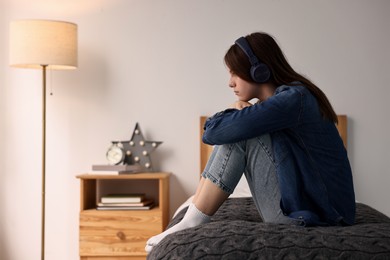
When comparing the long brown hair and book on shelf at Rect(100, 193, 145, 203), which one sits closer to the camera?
the long brown hair

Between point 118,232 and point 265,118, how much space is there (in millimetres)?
1711

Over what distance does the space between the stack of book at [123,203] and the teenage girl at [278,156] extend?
1470mm

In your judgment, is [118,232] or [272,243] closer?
[272,243]

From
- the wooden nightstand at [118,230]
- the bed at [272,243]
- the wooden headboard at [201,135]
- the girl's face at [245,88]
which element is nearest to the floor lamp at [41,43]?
the wooden nightstand at [118,230]

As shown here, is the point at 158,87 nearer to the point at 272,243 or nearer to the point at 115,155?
the point at 115,155

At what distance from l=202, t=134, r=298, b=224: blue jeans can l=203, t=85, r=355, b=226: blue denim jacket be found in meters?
0.03

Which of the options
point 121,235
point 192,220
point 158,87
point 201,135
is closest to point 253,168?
point 192,220

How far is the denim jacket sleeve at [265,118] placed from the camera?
77.0 inches

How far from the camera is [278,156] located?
1.99 m

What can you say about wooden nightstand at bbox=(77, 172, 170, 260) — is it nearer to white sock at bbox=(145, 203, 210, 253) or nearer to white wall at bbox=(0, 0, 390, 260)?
white wall at bbox=(0, 0, 390, 260)

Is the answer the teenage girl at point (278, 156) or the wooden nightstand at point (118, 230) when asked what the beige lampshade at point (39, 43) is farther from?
the teenage girl at point (278, 156)

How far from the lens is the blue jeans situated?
200 centimetres

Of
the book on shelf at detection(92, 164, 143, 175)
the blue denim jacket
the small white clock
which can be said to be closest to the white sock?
the blue denim jacket

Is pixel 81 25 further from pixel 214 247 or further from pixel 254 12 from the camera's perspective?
pixel 214 247
